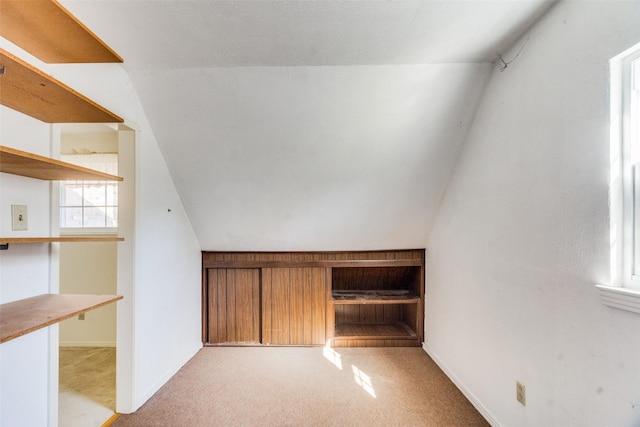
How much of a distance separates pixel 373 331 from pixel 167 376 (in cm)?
193

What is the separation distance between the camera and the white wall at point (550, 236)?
1002 mm

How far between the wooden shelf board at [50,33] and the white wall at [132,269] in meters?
0.13

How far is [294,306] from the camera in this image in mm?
2678

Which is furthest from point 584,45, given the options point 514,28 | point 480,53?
point 480,53

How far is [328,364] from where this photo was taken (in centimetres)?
232

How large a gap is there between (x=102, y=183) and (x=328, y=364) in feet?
9.28

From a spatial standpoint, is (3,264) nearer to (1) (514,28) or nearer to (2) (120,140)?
(2) (120,140)

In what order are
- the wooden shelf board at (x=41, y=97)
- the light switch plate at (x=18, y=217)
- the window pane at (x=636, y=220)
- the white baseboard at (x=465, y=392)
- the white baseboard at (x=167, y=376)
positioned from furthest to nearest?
the white baseboard at (x=167, y=376), the white baseboard at (x=465, y=392), the light switch plate at (x=18, y=217), the window pane at (x=636, y=220), the wooden shelf board at (x=41, y=97)

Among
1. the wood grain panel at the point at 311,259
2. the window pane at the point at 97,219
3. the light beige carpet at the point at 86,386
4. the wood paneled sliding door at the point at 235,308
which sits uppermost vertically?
the window pane at the point at 97,219

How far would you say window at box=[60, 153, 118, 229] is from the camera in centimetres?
264

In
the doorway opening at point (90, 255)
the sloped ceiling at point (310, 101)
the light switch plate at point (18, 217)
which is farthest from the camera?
the doorway opening at point (90, 255)

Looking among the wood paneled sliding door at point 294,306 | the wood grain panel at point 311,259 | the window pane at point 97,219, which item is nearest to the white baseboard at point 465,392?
the wood grain panel at point 311,259

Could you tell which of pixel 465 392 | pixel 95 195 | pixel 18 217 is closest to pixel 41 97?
pixel 18 217

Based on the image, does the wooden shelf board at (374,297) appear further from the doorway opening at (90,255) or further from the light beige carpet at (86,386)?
the doorway opening at (90,255)
